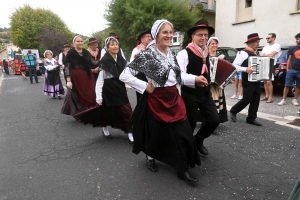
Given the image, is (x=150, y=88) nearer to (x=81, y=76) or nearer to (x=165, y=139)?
(x=165, y=139)

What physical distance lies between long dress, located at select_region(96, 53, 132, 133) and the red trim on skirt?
130 centimetres

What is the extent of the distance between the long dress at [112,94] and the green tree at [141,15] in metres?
12.5

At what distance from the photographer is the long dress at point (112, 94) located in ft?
12.3

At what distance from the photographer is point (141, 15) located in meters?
15.4

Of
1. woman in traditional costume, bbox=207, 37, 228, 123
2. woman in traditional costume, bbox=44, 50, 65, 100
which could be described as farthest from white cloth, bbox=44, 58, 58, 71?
woman in traditional costume, bbox=207, 37, 228, 123

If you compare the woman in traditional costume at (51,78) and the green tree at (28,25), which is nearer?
the woman in traditional costume at (51,78)

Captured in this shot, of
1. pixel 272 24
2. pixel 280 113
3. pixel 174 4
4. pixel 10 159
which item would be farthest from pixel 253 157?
pixel 174 4

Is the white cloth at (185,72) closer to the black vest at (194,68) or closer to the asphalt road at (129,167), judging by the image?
the black vest at (194,68)

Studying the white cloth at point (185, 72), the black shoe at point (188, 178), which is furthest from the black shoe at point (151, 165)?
the white cloth at point (185, 72)

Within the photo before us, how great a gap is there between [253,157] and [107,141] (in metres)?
2.44

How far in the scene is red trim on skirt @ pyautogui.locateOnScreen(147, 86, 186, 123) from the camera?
8.58ft

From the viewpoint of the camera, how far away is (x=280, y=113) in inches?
224

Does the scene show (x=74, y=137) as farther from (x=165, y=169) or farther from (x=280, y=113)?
(x=280, y=113)

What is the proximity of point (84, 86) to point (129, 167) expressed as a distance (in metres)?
2.56
